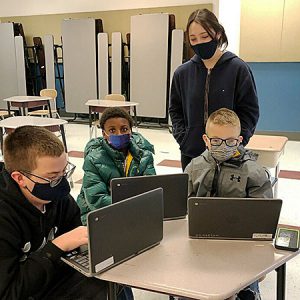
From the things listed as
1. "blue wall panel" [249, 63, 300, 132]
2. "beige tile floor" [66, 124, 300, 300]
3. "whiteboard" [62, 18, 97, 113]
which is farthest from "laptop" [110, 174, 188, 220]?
"whiteboard" [62, 18, 97, 113]

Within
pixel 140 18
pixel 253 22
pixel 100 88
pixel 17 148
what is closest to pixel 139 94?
pixel 100 88

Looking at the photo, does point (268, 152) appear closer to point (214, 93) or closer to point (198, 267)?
point (214, 93)

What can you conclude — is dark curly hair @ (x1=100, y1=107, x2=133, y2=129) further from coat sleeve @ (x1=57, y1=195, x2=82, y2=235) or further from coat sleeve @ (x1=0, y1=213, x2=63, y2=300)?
coat sleeve @ (x1=0, y1=213, x2=63, y2=300)

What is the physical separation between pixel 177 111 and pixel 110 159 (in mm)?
588

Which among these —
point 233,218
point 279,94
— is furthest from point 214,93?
point 279,94

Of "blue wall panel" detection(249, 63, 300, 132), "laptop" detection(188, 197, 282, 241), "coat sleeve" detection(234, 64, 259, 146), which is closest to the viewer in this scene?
"laptop" detection(188, 197, 282, 241)

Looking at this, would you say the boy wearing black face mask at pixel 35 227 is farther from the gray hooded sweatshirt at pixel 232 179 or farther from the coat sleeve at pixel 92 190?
the gray hooded sweatshirt at pixel 232 179

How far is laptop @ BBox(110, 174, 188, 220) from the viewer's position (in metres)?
1.45

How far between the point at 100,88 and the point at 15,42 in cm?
206

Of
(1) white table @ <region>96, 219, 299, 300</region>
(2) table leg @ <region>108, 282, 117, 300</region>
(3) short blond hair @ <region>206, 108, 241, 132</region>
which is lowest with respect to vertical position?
(2) table leg @ <region>108, 282, 117, 300</region>

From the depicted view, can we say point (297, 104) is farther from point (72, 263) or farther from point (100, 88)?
point (72, 263)

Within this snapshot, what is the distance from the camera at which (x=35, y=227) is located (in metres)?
1.31

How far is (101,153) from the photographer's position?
192 cm

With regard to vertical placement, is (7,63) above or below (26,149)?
above
